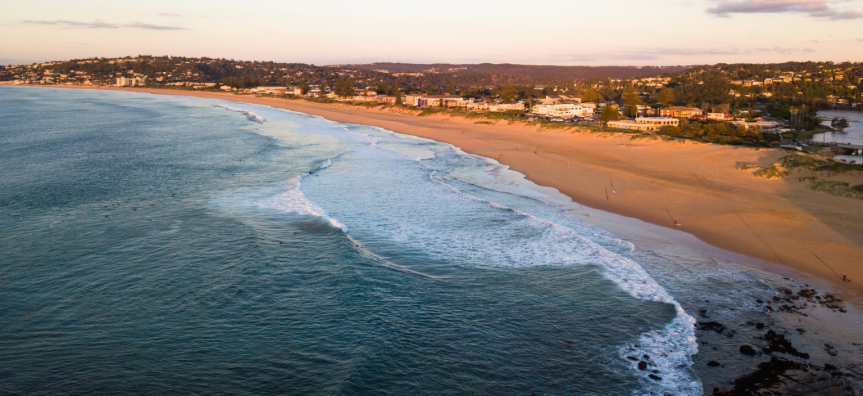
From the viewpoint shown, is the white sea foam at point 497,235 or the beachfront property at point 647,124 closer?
the white sea foam at point 497,235

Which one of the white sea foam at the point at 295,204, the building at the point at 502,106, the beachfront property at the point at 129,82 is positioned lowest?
the white sea foam at the point at 295,204

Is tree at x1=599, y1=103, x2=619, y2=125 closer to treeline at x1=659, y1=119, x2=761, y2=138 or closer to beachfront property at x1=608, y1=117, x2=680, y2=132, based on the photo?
beachfront property at x1=608, y1=117, x2=680, y2=132

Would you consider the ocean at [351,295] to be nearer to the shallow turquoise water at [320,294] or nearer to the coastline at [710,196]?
the shallow turquoise water at [320,294]

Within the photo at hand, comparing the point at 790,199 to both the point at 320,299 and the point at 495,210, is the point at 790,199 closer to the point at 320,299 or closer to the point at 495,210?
the point at 495,210

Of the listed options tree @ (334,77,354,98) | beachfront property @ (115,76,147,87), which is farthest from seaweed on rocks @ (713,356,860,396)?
beachfront property @ (115,76,147,87)

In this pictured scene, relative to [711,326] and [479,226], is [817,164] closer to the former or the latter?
[479,226]

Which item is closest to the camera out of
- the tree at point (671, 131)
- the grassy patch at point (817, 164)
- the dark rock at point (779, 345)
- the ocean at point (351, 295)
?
the ocean at point (351, 295)

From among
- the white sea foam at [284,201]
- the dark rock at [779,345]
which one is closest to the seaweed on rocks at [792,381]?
the dark rock at [779,345]
